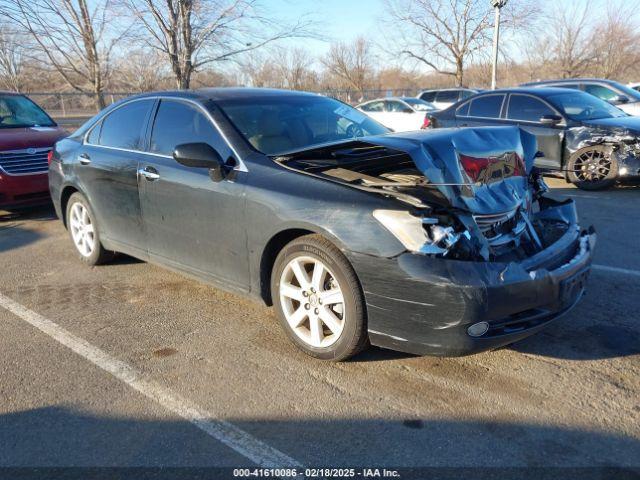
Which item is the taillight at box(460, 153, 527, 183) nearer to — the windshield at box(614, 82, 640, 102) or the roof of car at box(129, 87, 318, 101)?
the roof of car at box(129, 87, 318, 101)

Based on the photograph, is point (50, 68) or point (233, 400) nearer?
point (233, 400)

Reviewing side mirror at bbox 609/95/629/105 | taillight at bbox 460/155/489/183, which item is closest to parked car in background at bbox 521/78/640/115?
side mirror at bbox 609/95/629/105

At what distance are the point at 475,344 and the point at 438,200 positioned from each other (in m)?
0.82

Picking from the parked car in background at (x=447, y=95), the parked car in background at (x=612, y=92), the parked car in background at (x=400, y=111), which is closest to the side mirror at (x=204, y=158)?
the parked car in background at (x=612, y=92)

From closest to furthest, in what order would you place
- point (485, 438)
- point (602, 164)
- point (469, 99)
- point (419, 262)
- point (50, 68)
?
point (485, 438)
point (419, 262)
point (602, 164)
point (469, 99)
point (50, 68)

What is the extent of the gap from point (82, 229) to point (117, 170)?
44.3 inches

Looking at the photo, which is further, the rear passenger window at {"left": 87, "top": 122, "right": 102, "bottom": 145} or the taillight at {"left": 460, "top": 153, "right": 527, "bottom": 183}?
the rear passenger window at {"left": 87, "top": 122, "right": 102, "bottom": 145}

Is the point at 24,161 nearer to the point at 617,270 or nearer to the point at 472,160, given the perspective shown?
the point at 472,160

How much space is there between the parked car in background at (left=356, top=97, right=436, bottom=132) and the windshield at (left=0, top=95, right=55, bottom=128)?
30.9 ft

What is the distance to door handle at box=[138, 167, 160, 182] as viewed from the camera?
4172mm

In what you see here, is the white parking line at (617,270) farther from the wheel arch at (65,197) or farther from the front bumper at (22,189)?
the front bumper at (22,189)

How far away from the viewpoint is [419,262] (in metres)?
2.73

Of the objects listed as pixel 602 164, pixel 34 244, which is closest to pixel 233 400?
pixel 34 244

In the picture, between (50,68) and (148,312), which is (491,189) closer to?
(148,312)
